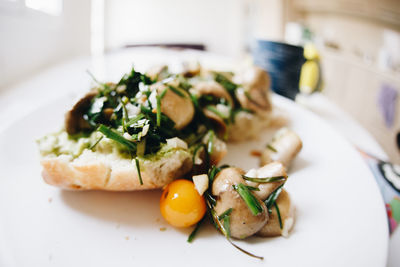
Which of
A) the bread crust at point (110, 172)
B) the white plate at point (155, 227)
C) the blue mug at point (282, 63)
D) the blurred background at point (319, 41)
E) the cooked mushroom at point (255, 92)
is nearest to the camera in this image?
the white plate at point (155, 227)

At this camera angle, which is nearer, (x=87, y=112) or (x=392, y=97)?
(x=87, y=112)

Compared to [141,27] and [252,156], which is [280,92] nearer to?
[252,156]

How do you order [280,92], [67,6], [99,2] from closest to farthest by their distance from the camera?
[280,92]
[67,6]
[99,2]

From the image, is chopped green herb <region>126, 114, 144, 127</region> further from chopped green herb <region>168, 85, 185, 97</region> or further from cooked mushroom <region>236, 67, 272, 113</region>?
cooked mushroom <region>236, 67, 272, 113</region>

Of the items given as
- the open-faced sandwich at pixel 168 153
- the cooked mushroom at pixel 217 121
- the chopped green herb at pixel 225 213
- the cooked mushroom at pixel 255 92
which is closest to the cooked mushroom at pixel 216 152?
the open-faced sandwich at pixel 168 153

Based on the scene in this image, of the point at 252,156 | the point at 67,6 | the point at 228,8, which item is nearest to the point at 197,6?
the point at 228,8

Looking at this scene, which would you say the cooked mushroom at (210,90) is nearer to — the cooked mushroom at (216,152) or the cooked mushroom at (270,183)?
the cooked mushroom at (216,152)

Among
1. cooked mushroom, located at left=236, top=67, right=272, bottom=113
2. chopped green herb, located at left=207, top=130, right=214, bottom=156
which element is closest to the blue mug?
cooked mushroom, located at left=236, top=67, right=272, bottom=113
